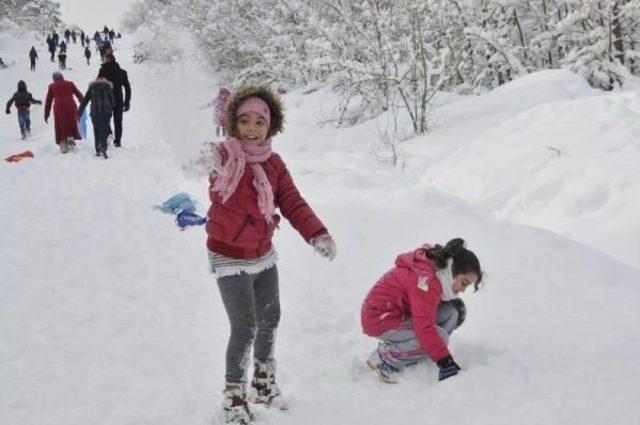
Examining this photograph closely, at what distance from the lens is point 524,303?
3883mm

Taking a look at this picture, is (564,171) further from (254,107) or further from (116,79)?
(116,79)

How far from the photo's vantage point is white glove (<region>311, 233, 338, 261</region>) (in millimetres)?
2695

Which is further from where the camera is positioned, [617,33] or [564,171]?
[617,33]

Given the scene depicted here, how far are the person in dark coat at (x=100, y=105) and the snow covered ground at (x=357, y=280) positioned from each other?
3.54 ft

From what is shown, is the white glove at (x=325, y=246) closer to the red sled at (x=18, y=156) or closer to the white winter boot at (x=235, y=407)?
the white winter boot at (x=235, y=407)

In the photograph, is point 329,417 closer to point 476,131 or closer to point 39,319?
point 39,319

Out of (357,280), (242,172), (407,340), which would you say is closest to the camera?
(242,172)

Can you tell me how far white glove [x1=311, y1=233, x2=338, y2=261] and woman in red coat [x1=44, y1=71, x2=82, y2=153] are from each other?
29.8 ft

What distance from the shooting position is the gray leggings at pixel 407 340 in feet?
10.3

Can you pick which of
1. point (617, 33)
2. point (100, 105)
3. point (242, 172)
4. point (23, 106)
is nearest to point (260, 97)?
point (242, 172)

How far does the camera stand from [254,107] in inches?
102

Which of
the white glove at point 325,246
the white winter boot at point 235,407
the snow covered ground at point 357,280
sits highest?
the white glove at point 325,246

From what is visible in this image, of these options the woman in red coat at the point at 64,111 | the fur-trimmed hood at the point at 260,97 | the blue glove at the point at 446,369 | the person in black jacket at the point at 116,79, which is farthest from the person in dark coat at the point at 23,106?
the blue glove at the point at 446,369

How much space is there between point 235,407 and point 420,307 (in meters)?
1.02
